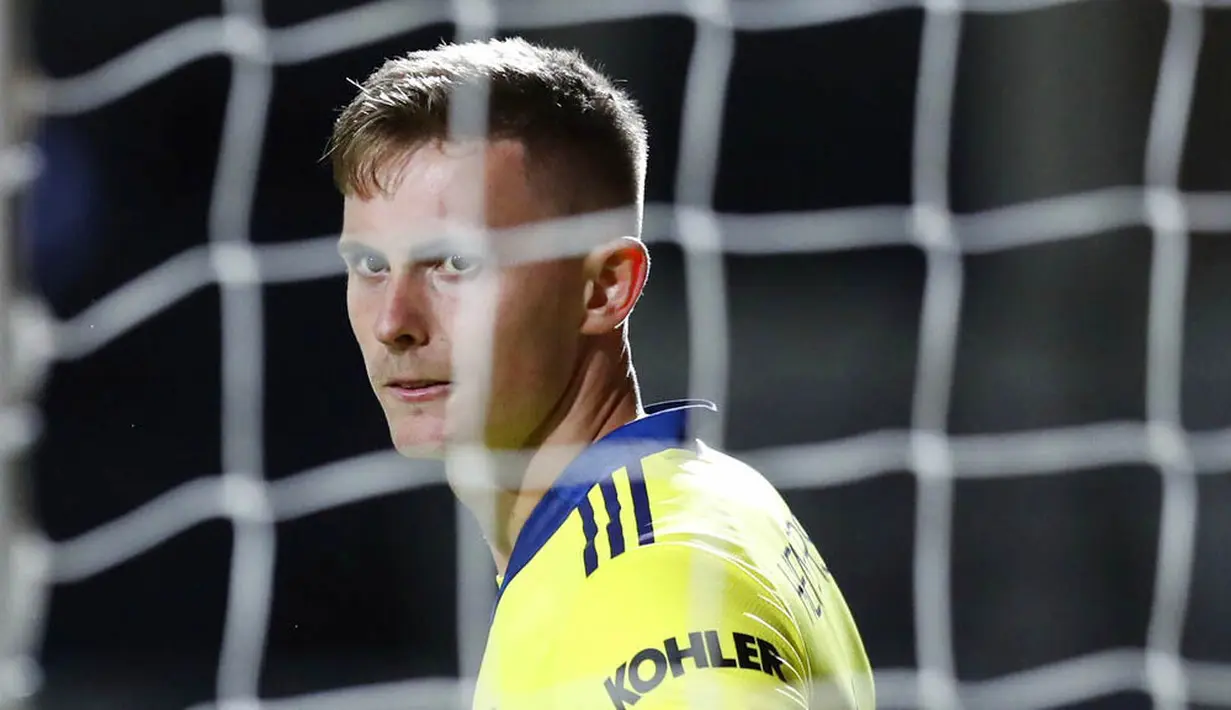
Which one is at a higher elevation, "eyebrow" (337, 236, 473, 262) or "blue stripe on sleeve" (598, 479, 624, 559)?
"eyebrow" (337, 236, 473, 262)

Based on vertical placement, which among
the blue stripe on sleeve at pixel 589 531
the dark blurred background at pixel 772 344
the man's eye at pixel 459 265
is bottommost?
the blue stripe on sleeve at pixel 589 531

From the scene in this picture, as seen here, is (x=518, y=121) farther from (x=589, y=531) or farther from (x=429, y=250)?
(x=589, y=531)

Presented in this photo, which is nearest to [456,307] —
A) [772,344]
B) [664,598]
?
[664,598]

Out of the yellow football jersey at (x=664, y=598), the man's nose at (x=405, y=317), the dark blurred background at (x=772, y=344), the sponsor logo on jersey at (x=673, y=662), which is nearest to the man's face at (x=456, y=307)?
the man's nose at (x=405, y=317)

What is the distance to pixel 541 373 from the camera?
1.73 metres

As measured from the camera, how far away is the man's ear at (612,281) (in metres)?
1.77

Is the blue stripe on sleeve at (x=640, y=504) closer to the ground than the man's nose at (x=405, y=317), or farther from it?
closer to the ground

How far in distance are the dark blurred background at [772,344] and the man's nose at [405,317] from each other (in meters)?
2.64

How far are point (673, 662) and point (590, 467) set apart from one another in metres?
0.39

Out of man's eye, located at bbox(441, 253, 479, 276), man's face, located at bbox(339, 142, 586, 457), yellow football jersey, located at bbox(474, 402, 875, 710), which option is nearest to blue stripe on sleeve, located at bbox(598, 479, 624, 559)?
yellow football jersey, located at bbox(474, 402, 875, 710)

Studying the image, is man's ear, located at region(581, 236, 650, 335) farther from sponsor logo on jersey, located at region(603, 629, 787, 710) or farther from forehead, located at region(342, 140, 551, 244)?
sponsor logo on jersey, located at region(603, 629, 787, 710)

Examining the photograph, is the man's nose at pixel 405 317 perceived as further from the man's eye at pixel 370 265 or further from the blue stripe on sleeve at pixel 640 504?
the blue stripe on sleeve at pixel 640 504

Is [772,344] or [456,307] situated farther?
[772,344]

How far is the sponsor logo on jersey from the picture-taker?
4.53ft
